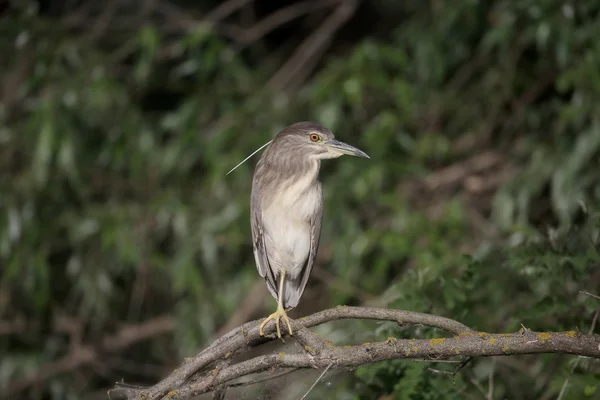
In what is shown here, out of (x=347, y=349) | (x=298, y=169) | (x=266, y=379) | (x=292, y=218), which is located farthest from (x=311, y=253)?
(x=347, y=349)

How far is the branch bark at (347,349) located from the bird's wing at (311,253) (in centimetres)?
84

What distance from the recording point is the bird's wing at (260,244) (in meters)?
3.10

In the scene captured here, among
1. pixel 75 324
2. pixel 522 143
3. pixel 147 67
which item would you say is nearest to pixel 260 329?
pixel 522 143

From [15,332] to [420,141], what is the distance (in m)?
2.91

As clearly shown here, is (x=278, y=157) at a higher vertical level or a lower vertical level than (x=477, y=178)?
higher

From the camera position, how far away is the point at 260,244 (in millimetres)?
3143

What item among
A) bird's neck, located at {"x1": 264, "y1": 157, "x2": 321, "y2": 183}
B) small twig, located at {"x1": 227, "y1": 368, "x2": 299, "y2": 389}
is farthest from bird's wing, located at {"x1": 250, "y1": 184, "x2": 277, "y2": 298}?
small twig, located at {"x1": 227, "y1": 368, "x2": 299, "y2": 389}

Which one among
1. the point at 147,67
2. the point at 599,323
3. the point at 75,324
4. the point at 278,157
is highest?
the point at 147,67

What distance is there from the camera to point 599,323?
8.53 feet

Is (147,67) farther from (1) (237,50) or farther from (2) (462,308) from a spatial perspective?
(2) (462,308)

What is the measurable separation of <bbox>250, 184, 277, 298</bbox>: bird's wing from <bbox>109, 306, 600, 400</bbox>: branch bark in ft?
2.90

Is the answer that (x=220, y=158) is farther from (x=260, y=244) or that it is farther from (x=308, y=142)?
(x=308, y=142)

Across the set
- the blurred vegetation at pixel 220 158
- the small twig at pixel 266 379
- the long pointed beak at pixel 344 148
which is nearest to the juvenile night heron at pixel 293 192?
the long pointed beak at pixel 344 148

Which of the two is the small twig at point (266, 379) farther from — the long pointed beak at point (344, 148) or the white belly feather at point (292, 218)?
the long pointed beak at point (344, 148)
